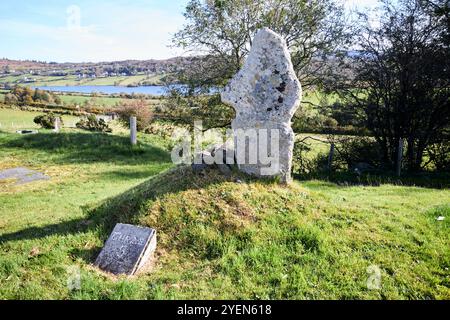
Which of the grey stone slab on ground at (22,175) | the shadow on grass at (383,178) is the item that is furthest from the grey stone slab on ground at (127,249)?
the grey stone slab on ground at (22,175)

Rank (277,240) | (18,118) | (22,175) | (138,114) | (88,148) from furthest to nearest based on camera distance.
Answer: (18,118)
(138,114)
(88,148)
(22,175)
(277,240)

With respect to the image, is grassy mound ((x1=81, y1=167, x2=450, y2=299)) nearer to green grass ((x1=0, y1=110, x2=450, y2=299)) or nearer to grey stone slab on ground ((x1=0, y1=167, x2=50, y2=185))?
green grass ((x1=0, y1=110, x2=450, y2=299))

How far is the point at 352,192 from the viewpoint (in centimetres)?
1141

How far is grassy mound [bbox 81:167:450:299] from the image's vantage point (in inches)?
215

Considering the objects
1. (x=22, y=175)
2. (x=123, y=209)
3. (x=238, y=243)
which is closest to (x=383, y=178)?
(x=238, y=243)

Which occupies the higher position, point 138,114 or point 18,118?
point 138,114

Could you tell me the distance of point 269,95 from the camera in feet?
28.0

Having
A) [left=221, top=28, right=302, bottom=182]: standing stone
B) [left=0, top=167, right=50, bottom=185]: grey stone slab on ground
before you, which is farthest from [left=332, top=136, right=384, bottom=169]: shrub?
[left=0, top=167, right=50, bottom=185]: grey stone slab on ground

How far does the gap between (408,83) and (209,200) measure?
12730 millimetres

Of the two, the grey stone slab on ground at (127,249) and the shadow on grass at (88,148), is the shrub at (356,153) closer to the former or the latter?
the shadow on grass at (88,148)

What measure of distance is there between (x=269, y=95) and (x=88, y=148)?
15.2m

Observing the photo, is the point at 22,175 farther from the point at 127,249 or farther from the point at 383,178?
the point at 383,178

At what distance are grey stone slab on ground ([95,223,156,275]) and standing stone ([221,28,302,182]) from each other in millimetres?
3265

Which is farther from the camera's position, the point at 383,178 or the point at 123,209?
the point at 383,178
